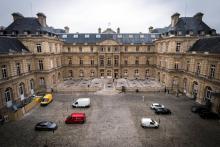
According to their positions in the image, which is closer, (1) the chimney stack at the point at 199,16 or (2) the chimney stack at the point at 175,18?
(2) the chimney stack at the point at 175,18

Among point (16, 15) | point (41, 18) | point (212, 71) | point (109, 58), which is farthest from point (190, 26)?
point (16, 15)

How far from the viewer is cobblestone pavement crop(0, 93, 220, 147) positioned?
17.8 metres

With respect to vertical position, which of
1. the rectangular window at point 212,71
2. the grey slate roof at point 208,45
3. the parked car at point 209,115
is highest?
the grey slate roof at point 208,45

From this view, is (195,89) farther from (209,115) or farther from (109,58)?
(109,58)

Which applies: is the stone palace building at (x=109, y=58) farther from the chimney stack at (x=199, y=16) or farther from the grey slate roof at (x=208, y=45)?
the chimney stack at (x=199, y=16)

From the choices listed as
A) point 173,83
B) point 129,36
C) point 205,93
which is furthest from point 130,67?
point 205,93

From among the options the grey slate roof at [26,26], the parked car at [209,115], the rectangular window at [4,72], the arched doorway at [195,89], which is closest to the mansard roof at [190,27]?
the arched doorway at [195,89]

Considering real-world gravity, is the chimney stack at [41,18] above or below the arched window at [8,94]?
above

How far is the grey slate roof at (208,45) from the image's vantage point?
91.5ft

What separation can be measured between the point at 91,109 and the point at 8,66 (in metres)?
18.7

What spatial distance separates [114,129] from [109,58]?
33.4 m

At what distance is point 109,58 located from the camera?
167 feet

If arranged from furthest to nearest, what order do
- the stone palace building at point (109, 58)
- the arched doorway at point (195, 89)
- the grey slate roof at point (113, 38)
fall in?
1. the grey slate roof at point (113, 38)
2. the arched doorway at point (195, 89)
3. the stone palace building at point (109, 58)

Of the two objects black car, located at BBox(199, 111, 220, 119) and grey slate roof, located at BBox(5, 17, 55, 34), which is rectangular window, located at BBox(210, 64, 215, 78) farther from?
grey slate roof, located at BBox(5, 17, 55, 34)
